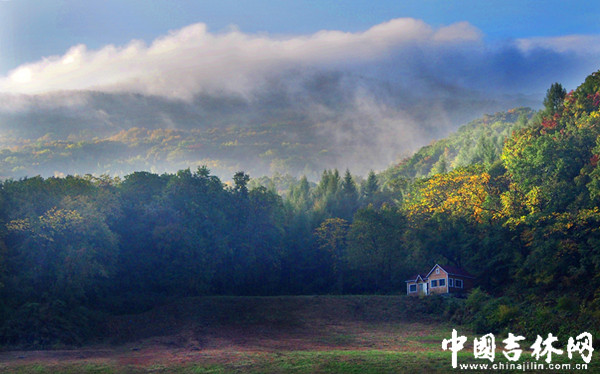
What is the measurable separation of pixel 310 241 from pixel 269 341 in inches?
1652

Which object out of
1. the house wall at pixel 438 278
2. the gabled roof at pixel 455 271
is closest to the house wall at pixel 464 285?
the gabled roof at pixel 455 271

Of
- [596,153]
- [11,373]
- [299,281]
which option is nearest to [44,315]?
[11,373]

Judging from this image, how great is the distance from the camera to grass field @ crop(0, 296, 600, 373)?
27625mm

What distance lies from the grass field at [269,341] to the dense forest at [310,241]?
3.72m

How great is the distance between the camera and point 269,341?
38875 millimetres

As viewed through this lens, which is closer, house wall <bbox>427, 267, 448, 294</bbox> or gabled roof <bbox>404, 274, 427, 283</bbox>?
house wall <bbox>427, 267, 448, 294</bbox>

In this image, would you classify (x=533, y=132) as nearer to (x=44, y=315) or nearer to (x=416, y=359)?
(x=416, y=359)

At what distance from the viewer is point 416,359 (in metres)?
27.9

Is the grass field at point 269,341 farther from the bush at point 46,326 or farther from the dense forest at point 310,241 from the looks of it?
the dense forest at point 310,241

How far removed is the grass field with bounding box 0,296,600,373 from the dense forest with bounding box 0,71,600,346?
372 centimetres

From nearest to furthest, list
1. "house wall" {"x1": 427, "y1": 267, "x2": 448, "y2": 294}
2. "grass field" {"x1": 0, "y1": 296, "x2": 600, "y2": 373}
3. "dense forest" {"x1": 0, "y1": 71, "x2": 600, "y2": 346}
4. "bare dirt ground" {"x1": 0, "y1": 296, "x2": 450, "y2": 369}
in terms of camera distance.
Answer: "grass field" {"x1": 0, "y1": 296, "x2": 600, "y2": 373}, "bare dirt ground" {"x1": 0, "y1": 296, "x2": 450, "y2": 369}, "dense forest" {"x1": 0, "y1": 71, "x2": 600, "y2": 346}, "house wall" {"x1": 427, "y1": 267, "x2": 448, "y2": 294}

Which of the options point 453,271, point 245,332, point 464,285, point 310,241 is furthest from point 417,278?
point 245,332
